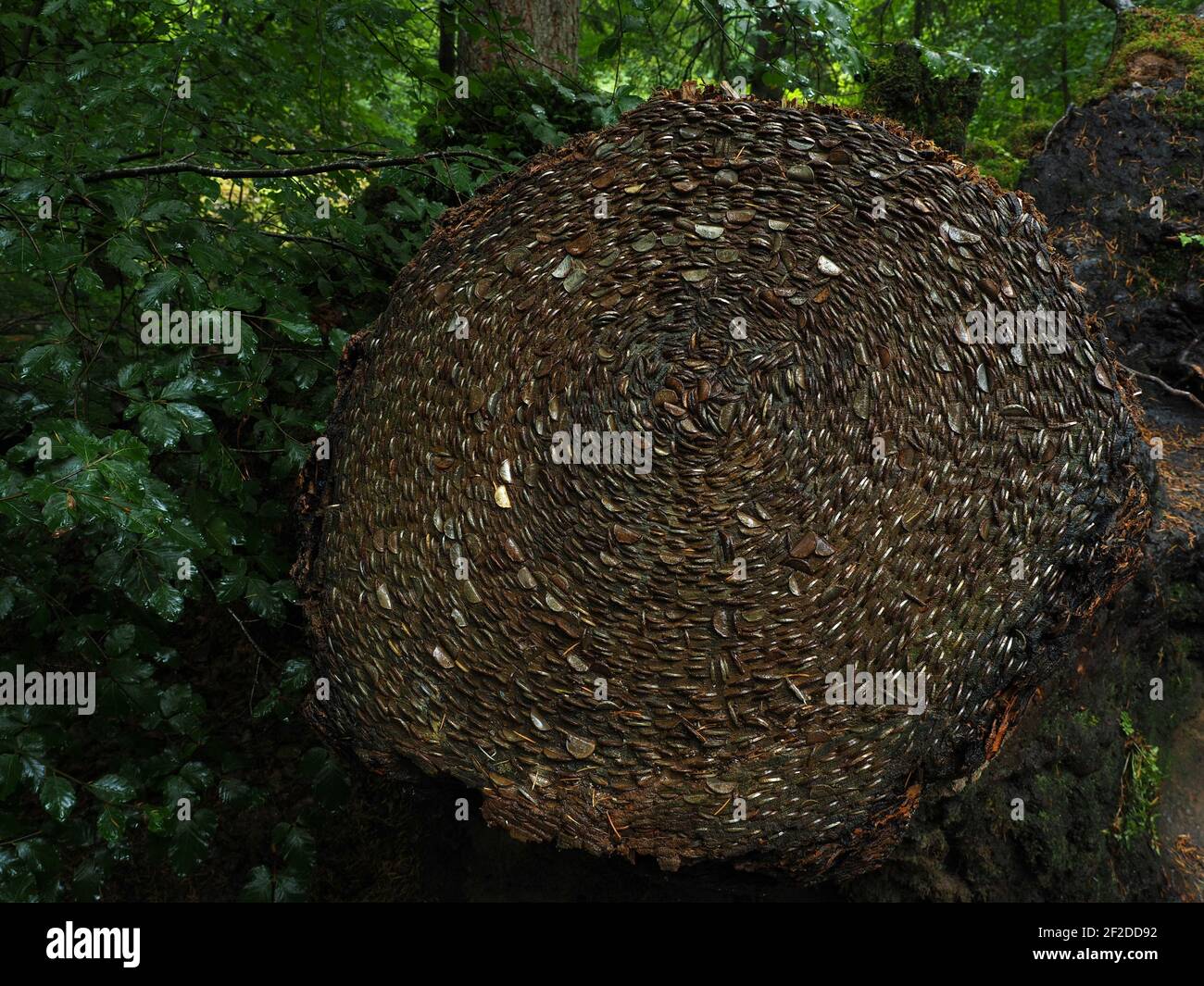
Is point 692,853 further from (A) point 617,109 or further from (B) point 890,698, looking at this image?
(A) point 617,109

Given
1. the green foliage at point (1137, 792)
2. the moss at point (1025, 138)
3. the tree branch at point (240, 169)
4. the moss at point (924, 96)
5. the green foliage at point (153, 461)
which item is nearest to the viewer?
the green foliage at point (153, 461)

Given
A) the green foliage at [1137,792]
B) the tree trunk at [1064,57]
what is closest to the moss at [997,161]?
the green foliage at [1137,792]

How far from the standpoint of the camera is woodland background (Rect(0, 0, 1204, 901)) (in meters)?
1.46

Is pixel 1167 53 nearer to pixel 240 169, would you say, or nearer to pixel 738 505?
pixel 738 505

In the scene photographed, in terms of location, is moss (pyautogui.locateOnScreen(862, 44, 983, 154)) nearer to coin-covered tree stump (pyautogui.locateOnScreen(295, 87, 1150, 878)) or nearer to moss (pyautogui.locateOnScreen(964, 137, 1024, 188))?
moss (pyautogui.locateOnScreen(964, 137, 1024, 188))

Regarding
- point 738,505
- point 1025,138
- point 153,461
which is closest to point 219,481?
point 153,461

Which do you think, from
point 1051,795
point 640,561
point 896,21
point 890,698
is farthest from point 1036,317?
point 896,21

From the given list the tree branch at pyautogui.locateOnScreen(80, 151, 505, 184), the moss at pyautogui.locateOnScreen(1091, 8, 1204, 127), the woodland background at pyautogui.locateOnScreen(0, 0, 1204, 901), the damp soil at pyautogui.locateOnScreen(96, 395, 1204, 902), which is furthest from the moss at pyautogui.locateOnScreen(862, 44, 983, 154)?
the tree branch at pyautogui.locateOnScreen(80, 151, 505, 184)

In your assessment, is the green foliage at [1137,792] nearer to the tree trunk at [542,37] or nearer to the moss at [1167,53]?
the moss at [1167,53]

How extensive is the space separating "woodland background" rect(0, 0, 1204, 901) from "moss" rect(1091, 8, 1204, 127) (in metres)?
0.02

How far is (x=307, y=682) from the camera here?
64.7 inches

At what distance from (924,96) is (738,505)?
2.13 m

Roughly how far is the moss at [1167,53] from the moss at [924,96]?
2.11 ft

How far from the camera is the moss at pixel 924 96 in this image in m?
2.76
